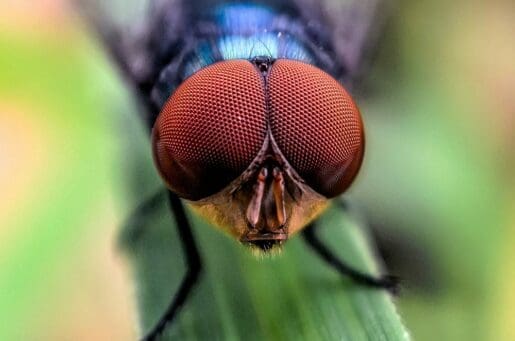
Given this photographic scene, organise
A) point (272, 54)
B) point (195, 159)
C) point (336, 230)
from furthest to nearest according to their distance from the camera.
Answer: point (336, 230)
point (272, 54)
point (195, 159)

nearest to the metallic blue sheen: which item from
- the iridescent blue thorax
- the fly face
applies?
the iridescent blue thorax

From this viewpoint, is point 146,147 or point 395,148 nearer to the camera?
point 146,147

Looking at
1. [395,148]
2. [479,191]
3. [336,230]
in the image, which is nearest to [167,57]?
[336,230]

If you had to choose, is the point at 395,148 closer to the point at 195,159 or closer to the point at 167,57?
the point at 167,57

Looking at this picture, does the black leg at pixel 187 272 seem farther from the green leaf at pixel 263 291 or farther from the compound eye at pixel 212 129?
the compound eye at pixel 212 129

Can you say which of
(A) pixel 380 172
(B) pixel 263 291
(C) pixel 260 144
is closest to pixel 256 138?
(C) pixel 260 144
